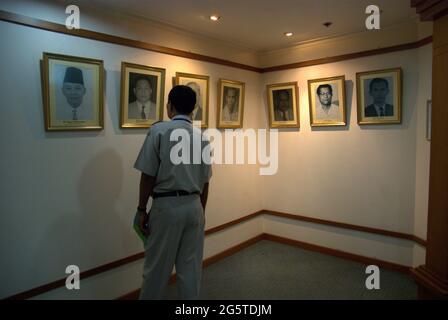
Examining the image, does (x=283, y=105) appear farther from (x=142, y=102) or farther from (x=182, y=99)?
(x=182, y=99)

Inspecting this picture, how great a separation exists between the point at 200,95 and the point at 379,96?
1778 millimetres

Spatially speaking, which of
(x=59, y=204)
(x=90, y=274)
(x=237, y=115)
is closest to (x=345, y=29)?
(x=237, y=115)

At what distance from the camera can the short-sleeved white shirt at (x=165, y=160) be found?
1868mm

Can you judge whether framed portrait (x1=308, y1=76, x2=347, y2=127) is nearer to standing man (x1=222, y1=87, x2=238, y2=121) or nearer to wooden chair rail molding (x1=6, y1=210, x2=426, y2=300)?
standing man (x1=222, y1=87, x2=238, y2=121)

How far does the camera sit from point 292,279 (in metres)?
2.95

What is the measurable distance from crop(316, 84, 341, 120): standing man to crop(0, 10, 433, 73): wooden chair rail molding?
30cm

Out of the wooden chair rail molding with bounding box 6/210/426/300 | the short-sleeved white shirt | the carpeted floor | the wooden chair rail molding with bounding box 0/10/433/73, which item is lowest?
the carpeted floor

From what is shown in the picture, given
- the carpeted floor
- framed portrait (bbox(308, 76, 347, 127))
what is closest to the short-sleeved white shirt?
the carpeted floor

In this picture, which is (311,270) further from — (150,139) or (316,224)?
(150,139)

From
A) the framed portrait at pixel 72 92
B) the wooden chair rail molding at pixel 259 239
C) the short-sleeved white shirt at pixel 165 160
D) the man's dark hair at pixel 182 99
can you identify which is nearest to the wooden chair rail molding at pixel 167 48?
the framed portrait at pixel 72 92

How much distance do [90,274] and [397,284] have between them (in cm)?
267

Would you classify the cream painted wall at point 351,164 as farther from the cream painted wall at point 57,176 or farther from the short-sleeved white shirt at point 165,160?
the short-sleeved white shirt at point 165,160

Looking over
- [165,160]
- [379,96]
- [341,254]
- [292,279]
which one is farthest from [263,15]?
[341,254]

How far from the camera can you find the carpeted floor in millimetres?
2656
